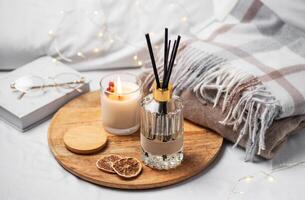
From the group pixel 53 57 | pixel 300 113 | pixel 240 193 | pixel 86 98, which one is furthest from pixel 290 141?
pixel 53 57

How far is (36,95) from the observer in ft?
3.73

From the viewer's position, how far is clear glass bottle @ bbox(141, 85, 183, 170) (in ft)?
3.11

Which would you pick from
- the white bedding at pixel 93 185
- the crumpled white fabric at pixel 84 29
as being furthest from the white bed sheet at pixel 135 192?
the crumpled white fabric at pixel 84 29

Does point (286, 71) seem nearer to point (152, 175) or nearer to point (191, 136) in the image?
point (191, 136)

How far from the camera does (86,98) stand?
1177mm

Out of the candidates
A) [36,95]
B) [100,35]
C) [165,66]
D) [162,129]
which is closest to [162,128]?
[162,129]

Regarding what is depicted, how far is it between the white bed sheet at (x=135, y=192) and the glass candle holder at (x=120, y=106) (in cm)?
14

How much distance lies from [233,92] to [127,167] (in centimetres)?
25

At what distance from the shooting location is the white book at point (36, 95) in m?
1.09

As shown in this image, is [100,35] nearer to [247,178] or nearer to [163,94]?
[163,94]

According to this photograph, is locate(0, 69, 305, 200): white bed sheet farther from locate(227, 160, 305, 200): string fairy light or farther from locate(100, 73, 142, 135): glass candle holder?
locate(100, 73, 142, 135): glass candle holder

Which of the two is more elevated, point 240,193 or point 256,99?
point 256,99

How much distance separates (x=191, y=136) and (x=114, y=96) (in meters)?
0.18

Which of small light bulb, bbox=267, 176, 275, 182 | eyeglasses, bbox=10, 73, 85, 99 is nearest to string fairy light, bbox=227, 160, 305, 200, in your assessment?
small light bulb, bbox=267, 176, 275, 182
